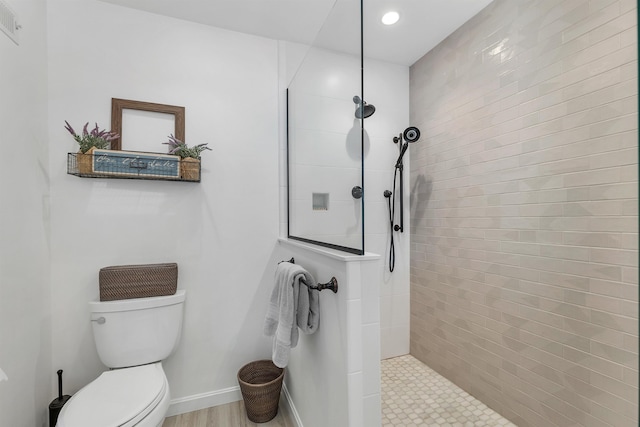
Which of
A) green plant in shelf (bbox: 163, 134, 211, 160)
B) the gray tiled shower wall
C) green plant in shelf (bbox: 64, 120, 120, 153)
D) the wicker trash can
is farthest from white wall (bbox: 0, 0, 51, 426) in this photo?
the gray tiled shower wall

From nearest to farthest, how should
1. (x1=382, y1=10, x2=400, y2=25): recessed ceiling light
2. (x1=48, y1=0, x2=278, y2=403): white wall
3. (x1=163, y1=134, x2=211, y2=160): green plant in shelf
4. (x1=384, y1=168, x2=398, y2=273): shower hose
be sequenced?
(x1=48, y1=0, x2=278, y2=403): white wall → (x1=163, y1=134, x2=211, y2=160): green plant in shelf → (x1=382, y1=10, x2=400, y2=25): recessed ceiling light → (x1=384, y1=168, x2=398, y2=273): shower hose

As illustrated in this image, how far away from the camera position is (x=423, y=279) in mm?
2352

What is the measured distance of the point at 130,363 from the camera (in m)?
1.57

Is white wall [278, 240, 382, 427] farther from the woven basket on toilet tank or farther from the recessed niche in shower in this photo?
the woven basket on toilet tank

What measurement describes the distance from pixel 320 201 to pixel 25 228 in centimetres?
141

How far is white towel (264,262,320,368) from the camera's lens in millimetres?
1321

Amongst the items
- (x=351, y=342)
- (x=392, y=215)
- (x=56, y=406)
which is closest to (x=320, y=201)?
(x=351, y=342)

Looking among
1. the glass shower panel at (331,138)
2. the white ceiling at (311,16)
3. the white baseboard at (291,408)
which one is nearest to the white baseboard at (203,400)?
the white baseboard at (291,408)

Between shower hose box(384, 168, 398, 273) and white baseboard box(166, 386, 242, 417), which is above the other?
shower hose box(384, 168, 398, 273)

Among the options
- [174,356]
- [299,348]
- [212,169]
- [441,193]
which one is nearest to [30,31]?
[212,169]

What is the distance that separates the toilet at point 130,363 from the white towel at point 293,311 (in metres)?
0.56

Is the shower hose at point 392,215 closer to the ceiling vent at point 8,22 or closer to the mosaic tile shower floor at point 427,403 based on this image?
the mosaic tile shower floor at point 427,403

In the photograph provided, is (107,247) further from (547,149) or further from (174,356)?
(547,149)

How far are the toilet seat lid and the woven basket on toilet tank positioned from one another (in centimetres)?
38
